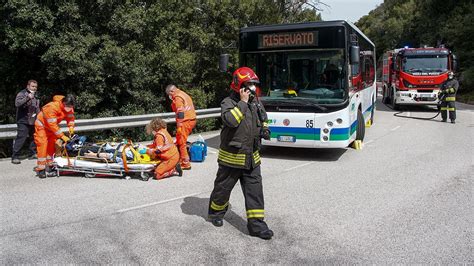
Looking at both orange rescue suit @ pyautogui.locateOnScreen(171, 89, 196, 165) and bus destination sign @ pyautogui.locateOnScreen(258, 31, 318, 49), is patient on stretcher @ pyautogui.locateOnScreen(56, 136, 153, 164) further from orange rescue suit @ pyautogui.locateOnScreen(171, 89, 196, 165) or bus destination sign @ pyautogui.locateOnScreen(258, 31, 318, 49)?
bus destination sign @ pyautogui.locateOnScreen(258, 31, 318, 49)

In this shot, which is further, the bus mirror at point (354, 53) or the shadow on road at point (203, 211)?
the bus mirror at point (354, 53)

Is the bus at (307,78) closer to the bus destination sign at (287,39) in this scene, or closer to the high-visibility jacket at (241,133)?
the bus destination sign at (287,39)

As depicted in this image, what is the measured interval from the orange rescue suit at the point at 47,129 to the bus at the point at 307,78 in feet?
13.8

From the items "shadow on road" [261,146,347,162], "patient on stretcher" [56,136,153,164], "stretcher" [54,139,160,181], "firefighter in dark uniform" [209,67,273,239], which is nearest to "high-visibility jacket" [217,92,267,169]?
"firefighter in dark uniform" [209,67,273,239]

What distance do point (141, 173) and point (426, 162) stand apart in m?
5.78

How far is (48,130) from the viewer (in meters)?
7.68

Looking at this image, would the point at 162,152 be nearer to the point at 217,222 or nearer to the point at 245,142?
the point at 217,222

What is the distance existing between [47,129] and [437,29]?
131 feet

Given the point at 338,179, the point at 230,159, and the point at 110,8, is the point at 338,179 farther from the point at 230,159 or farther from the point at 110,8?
the point at 110,8

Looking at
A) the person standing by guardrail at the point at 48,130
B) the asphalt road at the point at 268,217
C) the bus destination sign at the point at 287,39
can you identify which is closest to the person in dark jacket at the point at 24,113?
the asphalt road at the point at 268,217

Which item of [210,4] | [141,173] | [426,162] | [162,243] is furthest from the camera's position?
[210,4]

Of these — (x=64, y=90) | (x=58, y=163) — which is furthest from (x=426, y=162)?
(x=64, y=90)

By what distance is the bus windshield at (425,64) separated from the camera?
1908cm

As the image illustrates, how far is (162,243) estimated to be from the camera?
4.52m
